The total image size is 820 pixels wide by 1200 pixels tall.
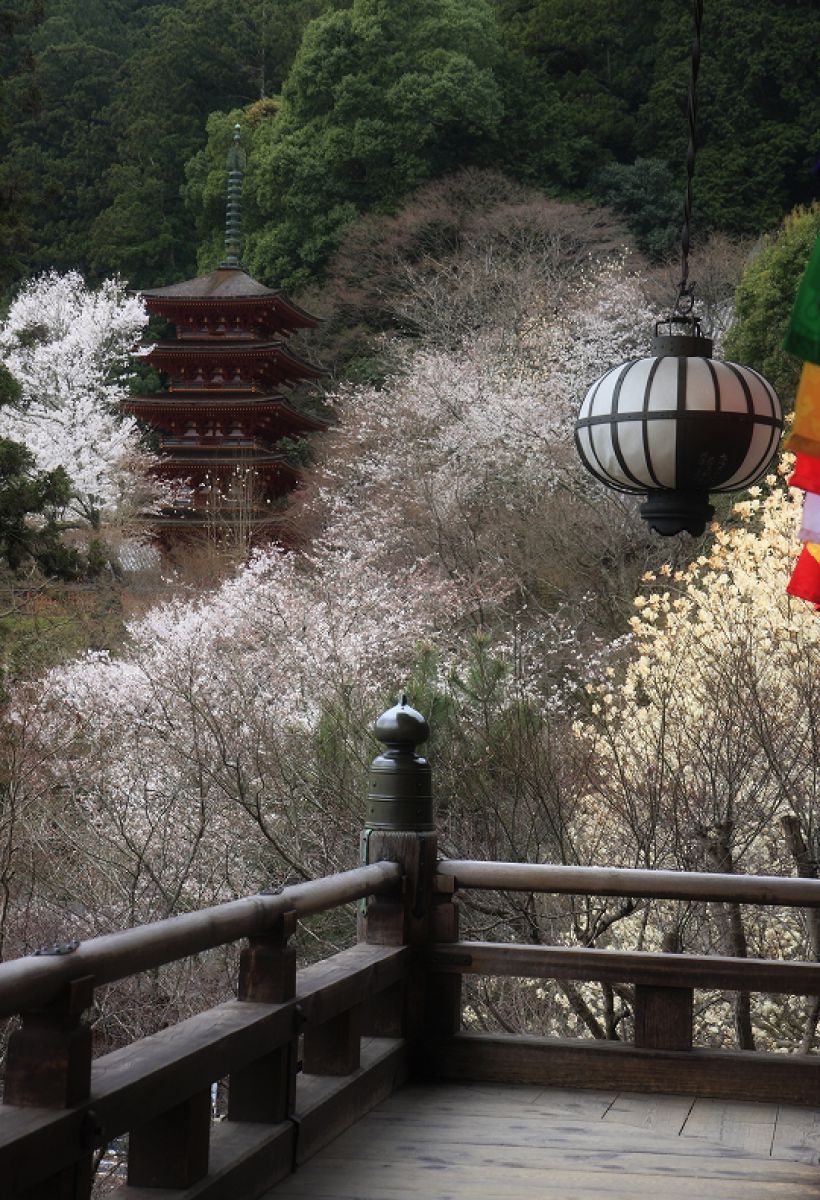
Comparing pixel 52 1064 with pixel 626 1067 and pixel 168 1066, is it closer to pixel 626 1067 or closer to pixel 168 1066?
pixel 168 1066

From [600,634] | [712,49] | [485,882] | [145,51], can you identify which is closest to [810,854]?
[485,882]

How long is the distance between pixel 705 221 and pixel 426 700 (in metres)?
17.7

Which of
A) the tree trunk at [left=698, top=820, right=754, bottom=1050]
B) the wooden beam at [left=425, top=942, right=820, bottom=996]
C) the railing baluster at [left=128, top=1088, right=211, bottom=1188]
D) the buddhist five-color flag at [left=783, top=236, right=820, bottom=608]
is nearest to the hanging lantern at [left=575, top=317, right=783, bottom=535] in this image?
the buddhist five-color flag at [left=783, top=236, right=820, bottom=608]

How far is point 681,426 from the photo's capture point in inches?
137

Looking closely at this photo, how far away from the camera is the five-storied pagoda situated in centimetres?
2186

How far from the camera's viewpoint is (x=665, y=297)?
70.7ft

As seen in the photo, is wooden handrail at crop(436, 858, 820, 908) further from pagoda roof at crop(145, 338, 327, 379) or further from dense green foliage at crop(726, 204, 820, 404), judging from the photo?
pagoda roof at crop(145, 338, 327, 379)

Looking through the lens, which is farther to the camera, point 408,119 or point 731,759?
point 408,119

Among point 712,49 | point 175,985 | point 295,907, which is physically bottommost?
point 175,985

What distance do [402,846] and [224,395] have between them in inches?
753

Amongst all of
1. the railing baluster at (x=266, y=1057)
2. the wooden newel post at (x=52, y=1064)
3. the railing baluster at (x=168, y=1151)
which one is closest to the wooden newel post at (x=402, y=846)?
the railing baluster at (x=266, y=1057)

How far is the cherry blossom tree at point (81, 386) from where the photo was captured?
76.3 feet

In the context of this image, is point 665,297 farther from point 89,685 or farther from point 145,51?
point 145,51

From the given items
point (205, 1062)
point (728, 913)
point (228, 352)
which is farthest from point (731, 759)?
point (228, 352)
